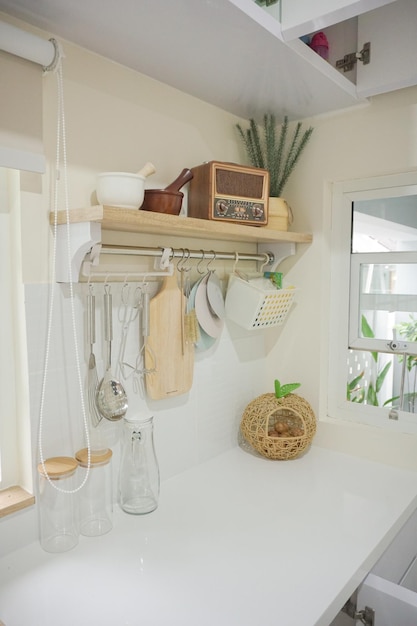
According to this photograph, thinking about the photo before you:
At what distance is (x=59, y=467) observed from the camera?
1158 millimetres

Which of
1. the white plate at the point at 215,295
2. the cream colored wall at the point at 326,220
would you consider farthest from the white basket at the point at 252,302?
the cream colored wall at the point at 326,220

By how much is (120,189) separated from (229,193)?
39 cm

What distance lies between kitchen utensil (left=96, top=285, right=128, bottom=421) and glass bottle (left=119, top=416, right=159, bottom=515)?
71 millimetres

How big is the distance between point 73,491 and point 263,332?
0.98 metres

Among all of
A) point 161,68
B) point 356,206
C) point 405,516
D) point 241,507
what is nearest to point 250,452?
point 241,507

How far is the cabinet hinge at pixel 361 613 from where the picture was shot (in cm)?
117

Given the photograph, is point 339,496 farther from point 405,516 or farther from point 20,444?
point 20,444

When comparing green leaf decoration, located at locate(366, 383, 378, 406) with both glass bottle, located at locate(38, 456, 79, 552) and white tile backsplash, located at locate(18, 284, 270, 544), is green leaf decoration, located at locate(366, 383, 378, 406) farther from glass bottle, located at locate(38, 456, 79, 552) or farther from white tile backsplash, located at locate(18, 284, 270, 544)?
glass bottle, located at locate(38, 456, 79, 552)

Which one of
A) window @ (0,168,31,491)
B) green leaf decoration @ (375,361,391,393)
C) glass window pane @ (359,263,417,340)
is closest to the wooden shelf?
window @ (0,168,31,491)

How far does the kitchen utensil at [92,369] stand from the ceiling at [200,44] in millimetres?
620

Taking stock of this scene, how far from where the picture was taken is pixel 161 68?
52.4 inches

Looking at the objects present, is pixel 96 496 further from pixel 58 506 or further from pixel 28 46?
pixel 28 46

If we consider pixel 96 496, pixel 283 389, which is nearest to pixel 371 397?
pixel 283 389

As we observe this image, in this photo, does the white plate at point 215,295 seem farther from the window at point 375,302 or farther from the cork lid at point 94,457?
the cork lid at point 94,457
